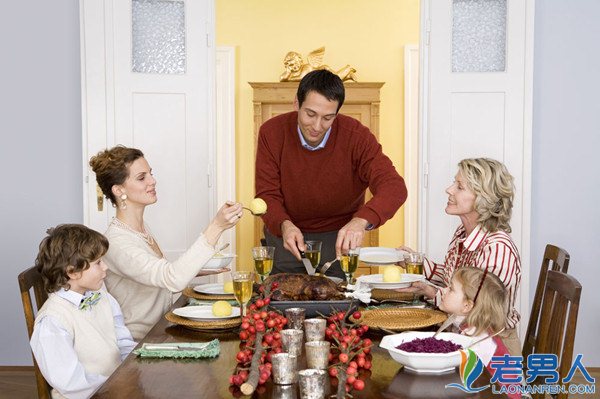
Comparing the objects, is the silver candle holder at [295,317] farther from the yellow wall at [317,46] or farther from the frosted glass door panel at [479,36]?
the yellow wall at [317,46]

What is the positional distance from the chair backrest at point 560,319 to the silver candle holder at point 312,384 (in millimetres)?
769

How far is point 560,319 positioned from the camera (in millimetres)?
2148

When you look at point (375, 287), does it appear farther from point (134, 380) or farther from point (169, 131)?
point (169, 131)

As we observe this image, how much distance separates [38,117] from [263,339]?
297 cm

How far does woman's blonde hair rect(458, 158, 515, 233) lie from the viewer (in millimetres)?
2645

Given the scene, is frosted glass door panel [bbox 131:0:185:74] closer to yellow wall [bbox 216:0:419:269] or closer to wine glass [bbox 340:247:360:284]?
wine glass [bbox 340:247:360:284]

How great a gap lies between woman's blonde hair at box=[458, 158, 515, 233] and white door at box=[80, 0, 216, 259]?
1854 mm

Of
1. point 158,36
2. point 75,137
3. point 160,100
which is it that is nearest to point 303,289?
point 160,100

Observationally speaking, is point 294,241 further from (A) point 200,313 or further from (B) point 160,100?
(B) point 160,100

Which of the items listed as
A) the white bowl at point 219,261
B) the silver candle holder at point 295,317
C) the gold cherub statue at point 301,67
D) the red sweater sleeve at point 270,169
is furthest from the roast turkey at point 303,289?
the gold cherub statue at point 301,67

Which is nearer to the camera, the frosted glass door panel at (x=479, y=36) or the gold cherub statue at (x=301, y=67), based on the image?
the frosted glass door panel at (x=479, y=36)

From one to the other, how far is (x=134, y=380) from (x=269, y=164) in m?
1.72

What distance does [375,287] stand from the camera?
8.57ft

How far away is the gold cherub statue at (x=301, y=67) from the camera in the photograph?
21.4 ft
